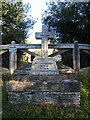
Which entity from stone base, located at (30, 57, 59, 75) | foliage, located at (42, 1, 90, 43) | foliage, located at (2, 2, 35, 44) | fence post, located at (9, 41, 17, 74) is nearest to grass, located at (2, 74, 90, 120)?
stone base, located at (30, 57, 59, 75)

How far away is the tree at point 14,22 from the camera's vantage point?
1492cm

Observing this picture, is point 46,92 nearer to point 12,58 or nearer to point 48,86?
point 48,86

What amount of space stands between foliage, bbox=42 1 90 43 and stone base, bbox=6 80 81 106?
313 inches

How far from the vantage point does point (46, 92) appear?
6.12 meters

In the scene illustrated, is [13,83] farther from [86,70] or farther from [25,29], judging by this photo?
[25,29]

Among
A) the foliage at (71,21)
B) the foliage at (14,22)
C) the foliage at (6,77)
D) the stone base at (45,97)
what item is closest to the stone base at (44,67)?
the foliage at (6,77)

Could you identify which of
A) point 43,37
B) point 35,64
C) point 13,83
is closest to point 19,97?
point 13,83

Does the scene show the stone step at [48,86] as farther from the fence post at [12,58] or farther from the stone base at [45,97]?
the fence post at [12,58]

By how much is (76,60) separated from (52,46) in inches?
40.6

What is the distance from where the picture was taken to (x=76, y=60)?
11.4m

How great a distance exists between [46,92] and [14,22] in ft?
33.4

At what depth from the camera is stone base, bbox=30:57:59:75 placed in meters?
8.88

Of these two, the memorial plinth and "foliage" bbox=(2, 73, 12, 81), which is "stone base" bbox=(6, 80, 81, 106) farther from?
"foliage" bbox=(2, 73, 12, 81)

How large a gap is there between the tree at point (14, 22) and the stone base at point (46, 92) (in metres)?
8.09
